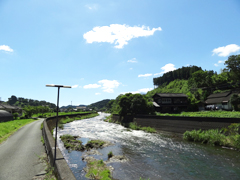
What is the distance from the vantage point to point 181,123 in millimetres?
25000

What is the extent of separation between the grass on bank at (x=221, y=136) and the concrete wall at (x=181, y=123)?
83 centimetres

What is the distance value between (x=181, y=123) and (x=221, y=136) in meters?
7.45

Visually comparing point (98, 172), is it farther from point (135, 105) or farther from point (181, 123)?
point (135, 105)

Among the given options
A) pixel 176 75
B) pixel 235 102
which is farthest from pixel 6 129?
pixel 176 75

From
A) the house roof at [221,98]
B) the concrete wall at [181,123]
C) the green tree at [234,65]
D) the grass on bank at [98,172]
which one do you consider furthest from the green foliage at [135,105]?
the green tree at [234,65]

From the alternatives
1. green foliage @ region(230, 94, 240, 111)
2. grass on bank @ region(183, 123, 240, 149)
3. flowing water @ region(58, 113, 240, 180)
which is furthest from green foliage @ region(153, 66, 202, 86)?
flowing water @ region(58, 113, 240, 180)

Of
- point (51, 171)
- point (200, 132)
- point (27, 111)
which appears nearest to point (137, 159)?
point (51, 171)

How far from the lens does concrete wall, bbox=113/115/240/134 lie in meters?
19.4

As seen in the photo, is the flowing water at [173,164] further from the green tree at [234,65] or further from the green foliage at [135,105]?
the green tree at [234,65]

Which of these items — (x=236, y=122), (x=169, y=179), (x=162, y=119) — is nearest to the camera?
(x=169, y=179)

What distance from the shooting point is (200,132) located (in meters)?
21.1

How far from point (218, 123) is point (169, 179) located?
13712 mm

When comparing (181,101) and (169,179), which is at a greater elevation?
(181,101)

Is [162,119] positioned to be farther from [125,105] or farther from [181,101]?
[181,101]
